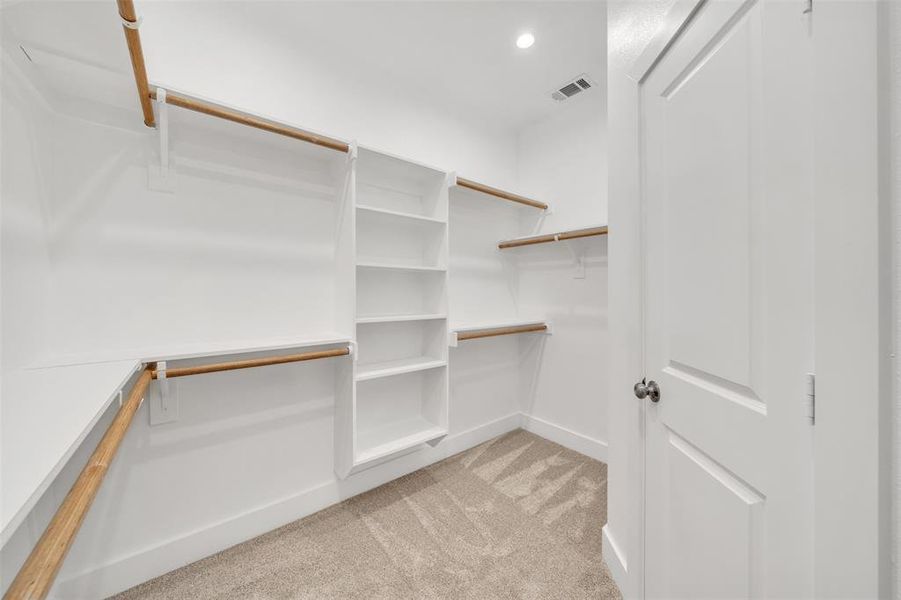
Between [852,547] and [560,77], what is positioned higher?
[560,77]

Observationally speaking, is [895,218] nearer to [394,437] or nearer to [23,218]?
[394,437]

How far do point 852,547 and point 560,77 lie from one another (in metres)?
2.56

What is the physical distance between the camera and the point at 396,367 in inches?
77.4

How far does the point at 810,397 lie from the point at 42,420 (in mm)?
1483

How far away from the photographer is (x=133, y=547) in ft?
4.64

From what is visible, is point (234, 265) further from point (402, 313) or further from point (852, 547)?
point (852, 547)

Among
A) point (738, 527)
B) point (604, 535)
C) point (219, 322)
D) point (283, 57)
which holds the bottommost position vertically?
point (604, 535)

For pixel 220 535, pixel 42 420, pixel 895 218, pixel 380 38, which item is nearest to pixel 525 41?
pixel 380 38

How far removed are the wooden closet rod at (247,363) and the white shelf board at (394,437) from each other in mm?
575

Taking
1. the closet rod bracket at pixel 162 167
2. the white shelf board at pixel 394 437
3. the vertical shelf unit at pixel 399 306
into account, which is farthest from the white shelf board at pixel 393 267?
the white shelf board at pixel 394 437

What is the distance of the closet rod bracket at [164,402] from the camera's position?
1.43 metres

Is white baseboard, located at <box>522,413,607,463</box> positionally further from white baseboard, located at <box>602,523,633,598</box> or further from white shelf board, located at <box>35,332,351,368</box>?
white shelf board, located at <box>35,332,351,368</box>

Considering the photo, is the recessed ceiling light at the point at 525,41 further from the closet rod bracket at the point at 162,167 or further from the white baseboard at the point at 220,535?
the white baseboard at the point at 220,535

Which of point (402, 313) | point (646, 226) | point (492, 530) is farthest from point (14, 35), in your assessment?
point (492, 530)
